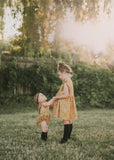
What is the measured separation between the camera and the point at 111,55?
10648 millimetres

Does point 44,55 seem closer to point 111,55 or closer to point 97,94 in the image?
point 97,94

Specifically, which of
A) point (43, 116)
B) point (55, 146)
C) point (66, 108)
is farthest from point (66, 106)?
point (55, 146)

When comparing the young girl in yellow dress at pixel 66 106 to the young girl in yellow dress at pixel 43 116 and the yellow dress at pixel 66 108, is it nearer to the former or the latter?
the yellow dress at pixel 66 108

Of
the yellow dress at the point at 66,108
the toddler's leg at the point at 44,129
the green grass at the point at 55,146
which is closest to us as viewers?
the green grass at the point at 55,146

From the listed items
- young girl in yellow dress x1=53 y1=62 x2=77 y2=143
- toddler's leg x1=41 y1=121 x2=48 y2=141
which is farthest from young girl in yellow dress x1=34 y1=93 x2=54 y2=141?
young girl in yellow dress x1=53 y1=62 x2=77 y2=143

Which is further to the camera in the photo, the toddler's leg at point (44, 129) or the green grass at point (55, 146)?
the toddler's leg at point (44, 129)

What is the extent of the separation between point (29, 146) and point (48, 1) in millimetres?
3435

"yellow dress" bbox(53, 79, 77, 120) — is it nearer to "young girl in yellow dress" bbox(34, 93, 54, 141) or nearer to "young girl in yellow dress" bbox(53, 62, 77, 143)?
"young girl in yellow dress" bbox(53, 62, 77, 143)

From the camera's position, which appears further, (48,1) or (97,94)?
(97,94)

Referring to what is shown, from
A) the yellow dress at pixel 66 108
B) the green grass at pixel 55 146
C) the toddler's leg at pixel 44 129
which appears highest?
the yellow dress at pixel 66 108

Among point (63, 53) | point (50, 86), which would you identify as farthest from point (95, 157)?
point (63, 53)

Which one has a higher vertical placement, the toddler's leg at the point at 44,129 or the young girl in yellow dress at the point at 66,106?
the young girl in yellow dress at the point at 66,106

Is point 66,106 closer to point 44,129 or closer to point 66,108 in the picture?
point 66,108

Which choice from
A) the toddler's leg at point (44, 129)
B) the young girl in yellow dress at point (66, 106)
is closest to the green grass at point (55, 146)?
the toddler's leg at point (44, 129)
